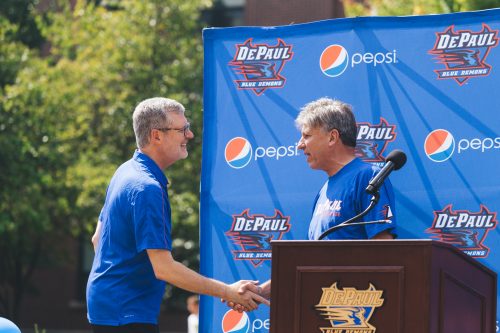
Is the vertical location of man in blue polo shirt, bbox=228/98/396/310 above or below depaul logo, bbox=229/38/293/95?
below

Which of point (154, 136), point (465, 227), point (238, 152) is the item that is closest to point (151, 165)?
point (154, 136)

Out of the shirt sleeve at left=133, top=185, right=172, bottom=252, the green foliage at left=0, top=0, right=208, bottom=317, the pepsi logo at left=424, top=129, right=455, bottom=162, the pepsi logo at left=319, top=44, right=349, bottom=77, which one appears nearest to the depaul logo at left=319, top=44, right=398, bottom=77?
the pepsi logo at left=319, top=44, right=349, bottom=77

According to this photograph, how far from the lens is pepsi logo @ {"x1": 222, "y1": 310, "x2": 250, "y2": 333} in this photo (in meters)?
6.49

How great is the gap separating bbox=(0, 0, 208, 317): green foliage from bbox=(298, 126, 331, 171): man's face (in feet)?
32.3

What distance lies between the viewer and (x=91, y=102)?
17109mm

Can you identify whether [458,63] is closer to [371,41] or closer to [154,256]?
[371,41]

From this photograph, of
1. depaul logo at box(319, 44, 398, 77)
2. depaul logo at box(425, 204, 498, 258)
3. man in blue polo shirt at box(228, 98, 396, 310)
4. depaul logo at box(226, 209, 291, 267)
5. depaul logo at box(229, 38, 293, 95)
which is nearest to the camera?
man in blue polo shirt at box(228, 98, 396, 310)

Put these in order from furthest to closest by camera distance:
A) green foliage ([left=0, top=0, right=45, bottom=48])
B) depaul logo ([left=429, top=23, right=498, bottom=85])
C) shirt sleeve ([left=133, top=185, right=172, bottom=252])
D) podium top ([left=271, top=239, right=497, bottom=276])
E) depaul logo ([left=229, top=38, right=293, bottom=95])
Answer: green foliage ([left=0, top=0, right=45, bottom=48]) < depaul logo ([left=229, top=38, right=293, bottom=95]) < depaul logo ([left=429, top=23, right=498, bottom=85]) < shirt sleeve ([left=133, top=185, right=172, bottom=252]) < podium top ([left=271, top=239, right=497, bottom=276])

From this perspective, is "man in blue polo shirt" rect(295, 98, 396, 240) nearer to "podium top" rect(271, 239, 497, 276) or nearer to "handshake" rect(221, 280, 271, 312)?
"handshake" rect(221, 280, 271, 312)

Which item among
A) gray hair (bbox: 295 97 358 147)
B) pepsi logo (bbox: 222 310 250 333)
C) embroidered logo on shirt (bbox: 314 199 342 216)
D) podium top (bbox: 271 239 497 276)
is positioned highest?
gray hair (bbox: 295 97 358 147)

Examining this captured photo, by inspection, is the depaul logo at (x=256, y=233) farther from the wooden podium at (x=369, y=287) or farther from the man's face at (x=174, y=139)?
the wooden podium at (x=369, y=287)

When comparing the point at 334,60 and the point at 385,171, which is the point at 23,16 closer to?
the point at 334,60

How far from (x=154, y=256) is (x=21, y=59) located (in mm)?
12113

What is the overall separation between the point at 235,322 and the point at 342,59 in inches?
73.4
